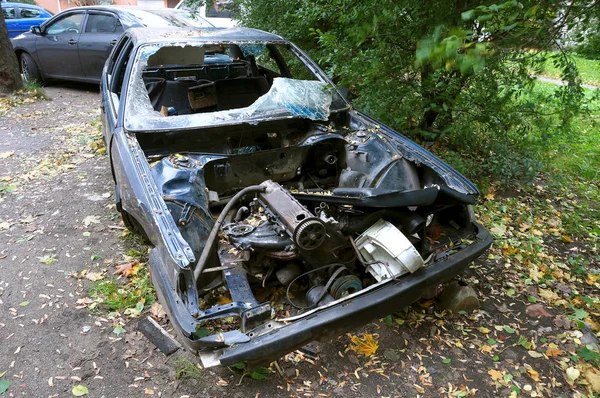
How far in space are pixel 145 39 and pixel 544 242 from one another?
4.18 metres

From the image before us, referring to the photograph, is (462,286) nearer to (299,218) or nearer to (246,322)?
(299,218)

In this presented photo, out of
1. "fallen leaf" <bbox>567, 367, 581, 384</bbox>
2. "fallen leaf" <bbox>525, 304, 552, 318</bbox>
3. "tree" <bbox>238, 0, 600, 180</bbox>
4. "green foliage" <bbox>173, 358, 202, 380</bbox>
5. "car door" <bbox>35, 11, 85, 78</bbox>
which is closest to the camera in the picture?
"green foliage" <bbox>173, 358, 202, 380</bbox>

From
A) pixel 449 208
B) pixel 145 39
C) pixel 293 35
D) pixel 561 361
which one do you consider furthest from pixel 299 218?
pixel 293 35

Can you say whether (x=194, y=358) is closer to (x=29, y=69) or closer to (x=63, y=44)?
(x=63, y=44)

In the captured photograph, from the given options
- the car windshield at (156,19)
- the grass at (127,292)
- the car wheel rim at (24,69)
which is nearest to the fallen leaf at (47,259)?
the grass at (127,292)

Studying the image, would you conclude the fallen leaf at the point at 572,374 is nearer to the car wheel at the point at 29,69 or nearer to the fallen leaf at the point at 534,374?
the fallen leaf at the point at 534,374

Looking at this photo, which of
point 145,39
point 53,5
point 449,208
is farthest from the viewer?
point 53,5

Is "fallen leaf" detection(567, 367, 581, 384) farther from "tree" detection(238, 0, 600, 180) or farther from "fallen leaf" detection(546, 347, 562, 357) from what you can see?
"tree" detection(238, 0, 600, 180)

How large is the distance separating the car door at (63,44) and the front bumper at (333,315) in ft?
21.8

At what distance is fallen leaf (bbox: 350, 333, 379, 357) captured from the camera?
2631mm

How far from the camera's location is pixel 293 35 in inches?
252

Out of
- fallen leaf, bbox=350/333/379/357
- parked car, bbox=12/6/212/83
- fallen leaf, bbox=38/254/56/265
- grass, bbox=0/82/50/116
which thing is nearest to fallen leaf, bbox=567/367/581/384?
fallen leaf, bbox=350/333/379/357

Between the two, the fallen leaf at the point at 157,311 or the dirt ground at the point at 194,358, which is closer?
the dirt ground at the point at 194,358

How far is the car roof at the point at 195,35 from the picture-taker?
12.0 feet
